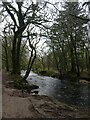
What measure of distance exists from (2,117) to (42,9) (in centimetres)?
1163

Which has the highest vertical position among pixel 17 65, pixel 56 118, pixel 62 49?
pixel 62 49

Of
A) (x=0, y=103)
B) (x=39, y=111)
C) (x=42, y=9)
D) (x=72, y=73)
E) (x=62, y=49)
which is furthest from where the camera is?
(x=62, y=49)

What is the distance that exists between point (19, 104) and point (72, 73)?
84.7 ft

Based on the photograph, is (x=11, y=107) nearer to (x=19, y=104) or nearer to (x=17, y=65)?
(x=19, y=104)

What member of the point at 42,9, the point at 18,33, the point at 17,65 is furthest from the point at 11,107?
the point at 17,65

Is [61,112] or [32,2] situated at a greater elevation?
[32,2]

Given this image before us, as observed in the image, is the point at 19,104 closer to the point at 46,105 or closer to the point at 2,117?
the point at 46,105

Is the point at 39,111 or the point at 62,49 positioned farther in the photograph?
the point at 62,49

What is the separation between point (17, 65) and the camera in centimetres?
2375

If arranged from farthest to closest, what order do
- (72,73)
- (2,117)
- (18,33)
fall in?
(72,73), (18,33), (2,117)

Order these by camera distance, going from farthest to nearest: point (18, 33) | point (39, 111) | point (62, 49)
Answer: point (62, 49), point (18, 33), point (39, 111)

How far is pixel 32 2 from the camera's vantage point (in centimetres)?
1756

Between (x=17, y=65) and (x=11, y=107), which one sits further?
(x=17, y=65)

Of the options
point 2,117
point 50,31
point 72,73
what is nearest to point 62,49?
point 72,73
